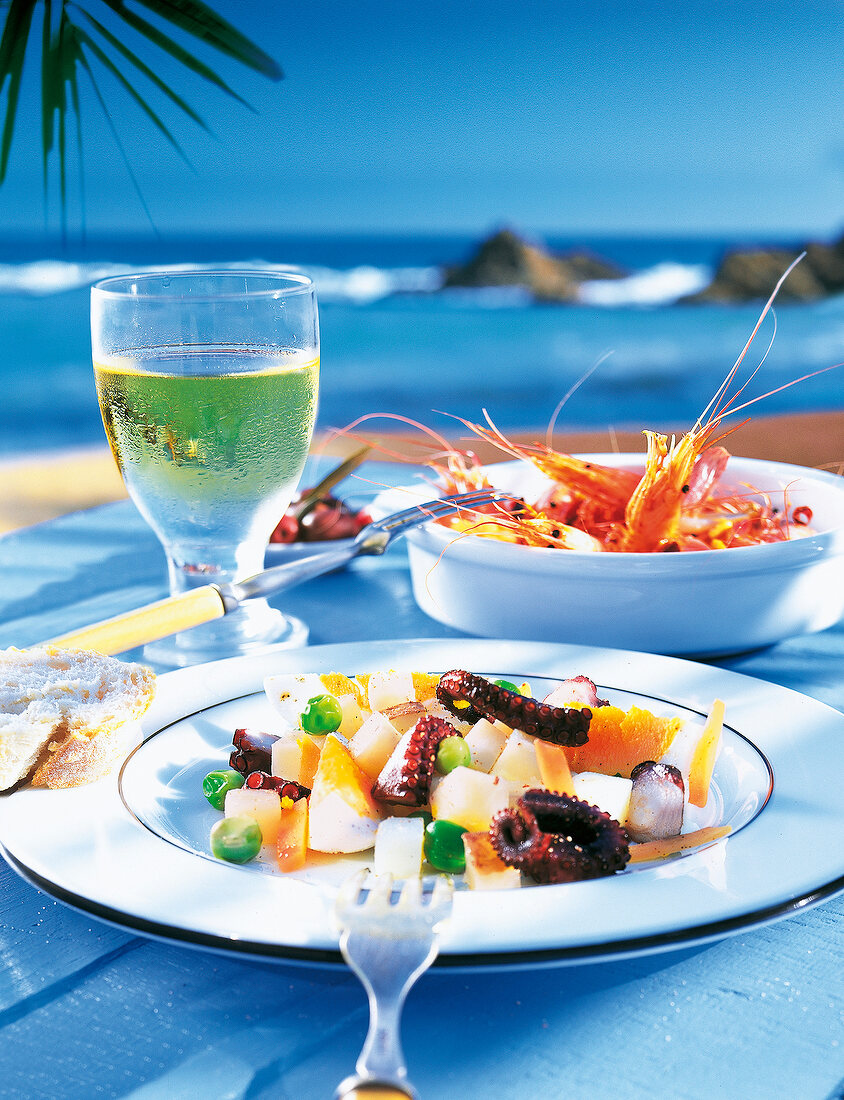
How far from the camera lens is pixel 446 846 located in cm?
90

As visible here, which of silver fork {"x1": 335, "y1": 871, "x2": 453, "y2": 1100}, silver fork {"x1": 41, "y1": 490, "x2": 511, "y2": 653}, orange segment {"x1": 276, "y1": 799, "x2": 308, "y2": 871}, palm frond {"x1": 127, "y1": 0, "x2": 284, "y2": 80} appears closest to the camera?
silver fork {"x1": 335, "y1": 871, "x2": 453, "y2": 1100}

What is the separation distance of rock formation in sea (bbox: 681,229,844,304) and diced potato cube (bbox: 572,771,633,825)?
17.3 meters

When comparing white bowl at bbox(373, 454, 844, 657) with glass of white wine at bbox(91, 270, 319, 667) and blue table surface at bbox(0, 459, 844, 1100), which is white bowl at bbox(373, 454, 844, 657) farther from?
blue table surface at bbox(0, 459, 844, 1100)

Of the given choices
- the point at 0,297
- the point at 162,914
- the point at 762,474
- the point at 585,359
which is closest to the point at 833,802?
the point at 162,914

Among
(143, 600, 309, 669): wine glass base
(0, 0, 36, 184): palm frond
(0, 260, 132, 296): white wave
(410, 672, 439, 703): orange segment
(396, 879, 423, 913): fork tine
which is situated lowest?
(0, 260, 132, 296): white wave

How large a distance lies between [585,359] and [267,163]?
6.19 m

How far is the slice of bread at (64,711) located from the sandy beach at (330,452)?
17.0 feet

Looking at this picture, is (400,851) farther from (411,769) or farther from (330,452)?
(330,452)

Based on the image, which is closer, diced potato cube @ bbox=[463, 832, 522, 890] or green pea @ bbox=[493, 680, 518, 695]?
diced potato cube @ bbox=[463, 832, 522, 890]

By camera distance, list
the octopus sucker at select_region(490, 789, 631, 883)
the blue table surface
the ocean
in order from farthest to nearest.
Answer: the ocean
the octopus sucker at select_region(490, 789, 631, 883)
the blue table surface

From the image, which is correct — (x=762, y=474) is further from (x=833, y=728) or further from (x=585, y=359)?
(x=585, y=359)

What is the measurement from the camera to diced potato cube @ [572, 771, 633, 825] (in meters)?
0.94

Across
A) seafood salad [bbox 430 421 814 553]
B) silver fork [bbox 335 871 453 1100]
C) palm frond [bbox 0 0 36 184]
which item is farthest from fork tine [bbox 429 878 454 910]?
palm frond [bbox 0 0 36 184]

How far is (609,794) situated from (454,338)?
600 inches
